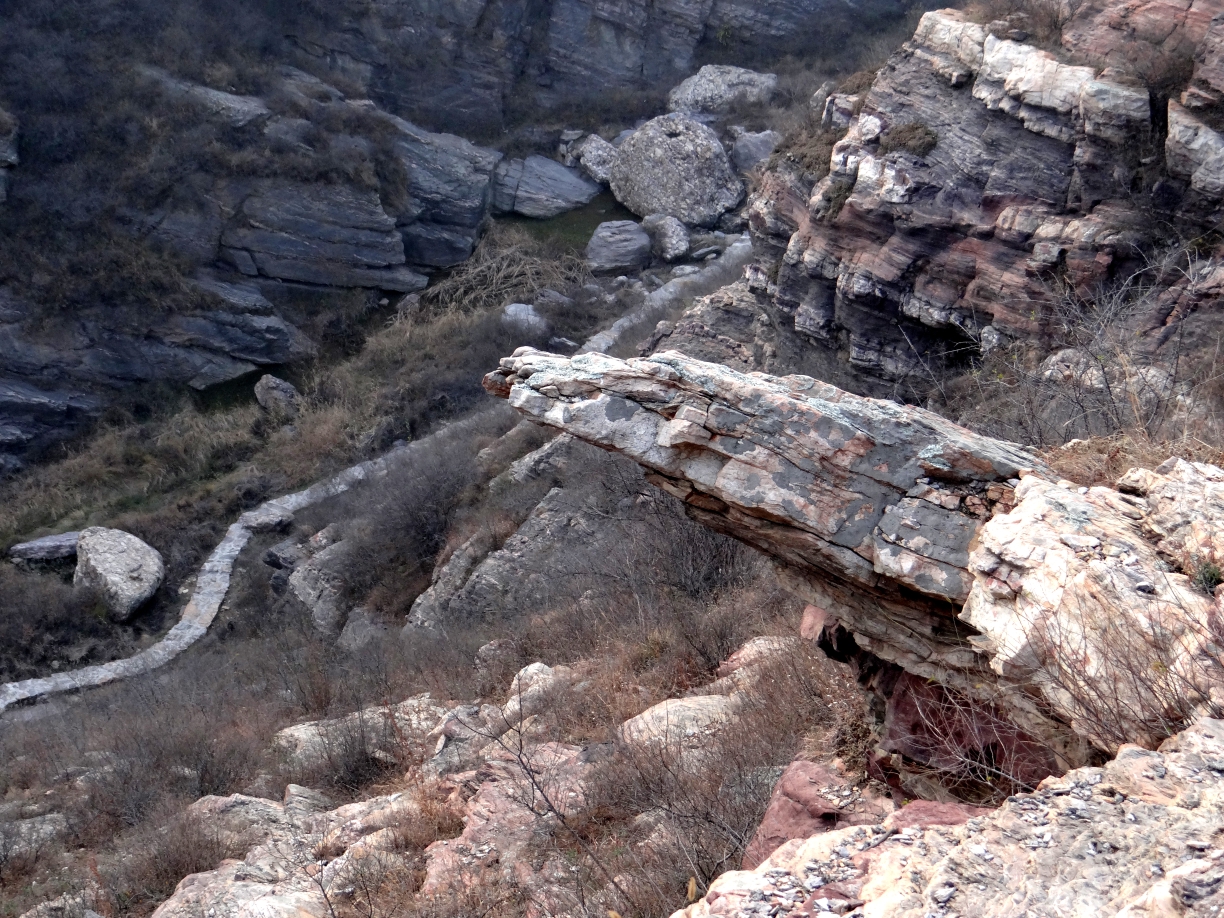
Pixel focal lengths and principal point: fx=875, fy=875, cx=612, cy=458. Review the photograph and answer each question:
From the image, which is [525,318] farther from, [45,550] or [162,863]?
[162,863]

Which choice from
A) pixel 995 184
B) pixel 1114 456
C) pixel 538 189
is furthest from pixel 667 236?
pixel 1114 456

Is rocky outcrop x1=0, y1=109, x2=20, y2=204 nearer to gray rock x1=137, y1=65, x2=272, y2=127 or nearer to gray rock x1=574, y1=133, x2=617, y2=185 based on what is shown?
gray rock x1=137, y1=65, x2=272, y2=127

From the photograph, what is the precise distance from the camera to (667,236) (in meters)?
23.6

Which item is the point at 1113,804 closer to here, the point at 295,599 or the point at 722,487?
the point at 722,487

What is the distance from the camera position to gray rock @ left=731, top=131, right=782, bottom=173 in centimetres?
2539

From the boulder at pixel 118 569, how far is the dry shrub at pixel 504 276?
9867 mm

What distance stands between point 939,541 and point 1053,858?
4.90 feet

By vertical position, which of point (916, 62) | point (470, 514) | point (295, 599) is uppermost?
point (916, 62)

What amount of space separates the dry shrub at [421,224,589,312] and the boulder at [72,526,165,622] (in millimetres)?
9867

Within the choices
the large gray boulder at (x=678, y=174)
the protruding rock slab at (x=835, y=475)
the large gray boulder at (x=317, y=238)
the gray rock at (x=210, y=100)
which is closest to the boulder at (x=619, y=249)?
the large gray boulder at (x=678, y=174)

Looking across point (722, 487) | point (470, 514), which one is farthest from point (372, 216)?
point (722, 487)

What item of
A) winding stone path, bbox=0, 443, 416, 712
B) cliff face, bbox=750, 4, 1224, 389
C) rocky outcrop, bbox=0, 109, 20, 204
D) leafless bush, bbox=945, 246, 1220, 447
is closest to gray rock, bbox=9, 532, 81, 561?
winding stone path, bbox=0, 443, 416, 712

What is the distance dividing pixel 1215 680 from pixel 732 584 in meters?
6.37

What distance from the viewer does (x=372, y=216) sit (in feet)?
76.2
